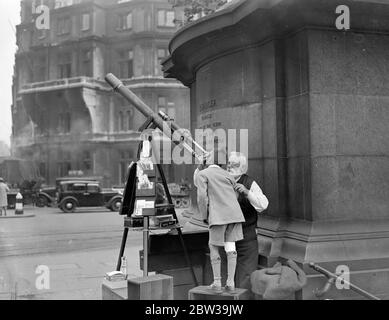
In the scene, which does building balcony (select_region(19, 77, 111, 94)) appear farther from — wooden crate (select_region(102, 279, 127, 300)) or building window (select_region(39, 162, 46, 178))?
wooden crate (select_region(102, 279, 127, 300))

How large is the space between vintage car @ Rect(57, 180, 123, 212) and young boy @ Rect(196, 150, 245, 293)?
74.9 feet

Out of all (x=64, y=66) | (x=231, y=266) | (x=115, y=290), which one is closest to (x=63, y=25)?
(x=64, y=66)

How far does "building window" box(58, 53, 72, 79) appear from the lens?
47272 millimetres

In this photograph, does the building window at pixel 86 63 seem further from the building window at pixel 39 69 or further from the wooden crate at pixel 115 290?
the wooden crate at pixel 115 290

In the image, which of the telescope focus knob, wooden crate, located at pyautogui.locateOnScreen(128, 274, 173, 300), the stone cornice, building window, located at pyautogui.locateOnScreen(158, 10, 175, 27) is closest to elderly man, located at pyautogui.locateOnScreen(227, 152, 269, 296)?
wooden crate, located at pyautogui.locateOnScreen(128, 274, 173, 300)

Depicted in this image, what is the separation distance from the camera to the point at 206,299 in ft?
16.1

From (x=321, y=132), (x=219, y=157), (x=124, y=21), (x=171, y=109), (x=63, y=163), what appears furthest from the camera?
(x=124, y=21)

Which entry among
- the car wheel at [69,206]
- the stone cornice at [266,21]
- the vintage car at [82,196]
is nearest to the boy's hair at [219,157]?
the stone cornice at [266,21]

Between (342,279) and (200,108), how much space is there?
3742 millimetres

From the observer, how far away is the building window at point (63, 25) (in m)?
47.7

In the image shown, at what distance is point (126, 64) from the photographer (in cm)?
4741

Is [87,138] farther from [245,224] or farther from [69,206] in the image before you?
[245,224]

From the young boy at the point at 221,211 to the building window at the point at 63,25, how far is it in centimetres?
4612

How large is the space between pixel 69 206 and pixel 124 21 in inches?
1017
